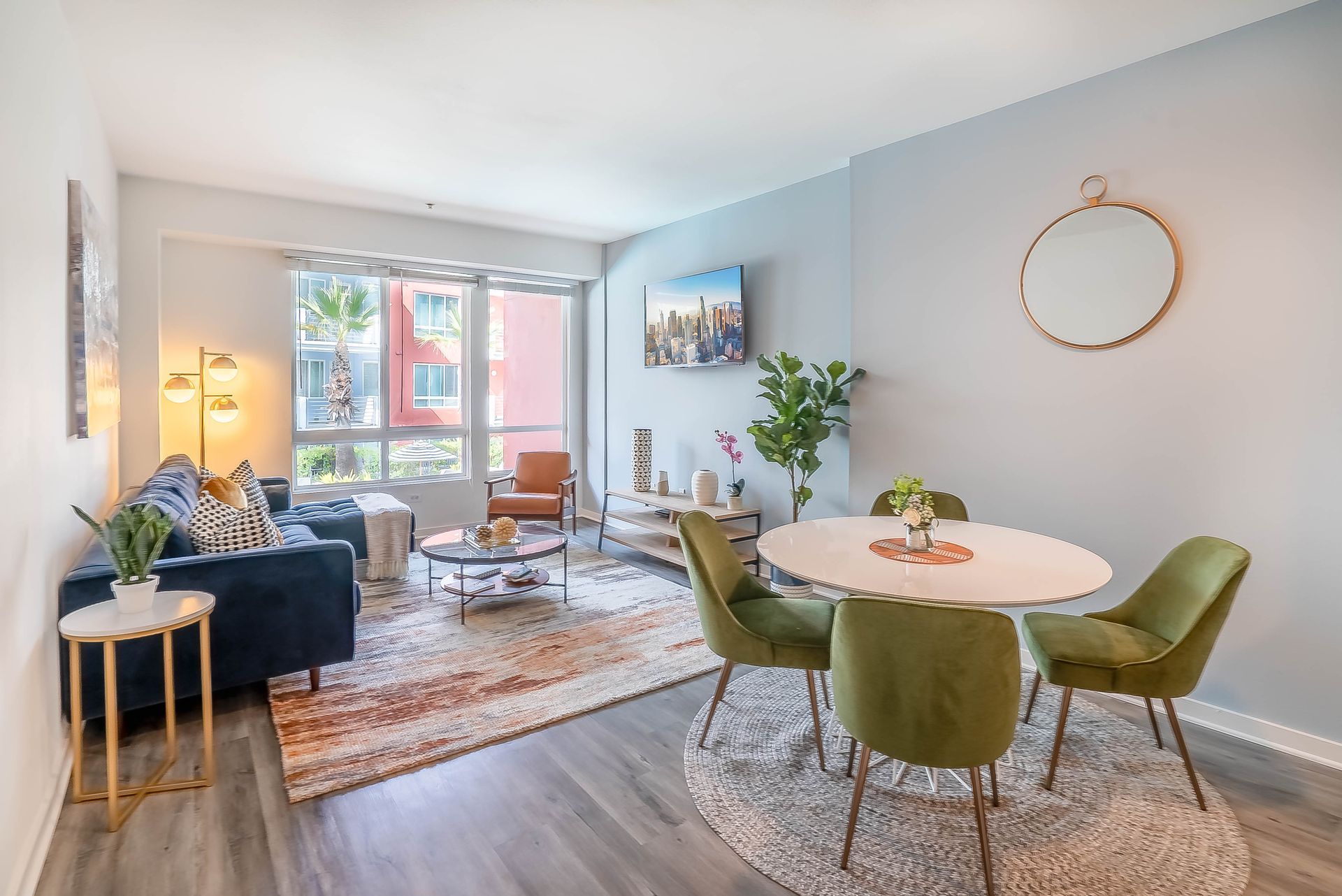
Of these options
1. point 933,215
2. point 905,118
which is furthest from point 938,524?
point 905,118

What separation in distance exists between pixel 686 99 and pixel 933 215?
4.84 ft

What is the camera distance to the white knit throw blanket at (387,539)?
4.59 metres

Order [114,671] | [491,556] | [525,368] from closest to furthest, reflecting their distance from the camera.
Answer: [114,671]
[491,556]
[525,368]

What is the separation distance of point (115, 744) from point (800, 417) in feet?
11.1

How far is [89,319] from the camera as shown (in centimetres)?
290

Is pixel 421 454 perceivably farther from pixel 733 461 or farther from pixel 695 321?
pixel 733 461

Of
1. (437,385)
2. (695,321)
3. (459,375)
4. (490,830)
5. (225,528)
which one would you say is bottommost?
(490,830)

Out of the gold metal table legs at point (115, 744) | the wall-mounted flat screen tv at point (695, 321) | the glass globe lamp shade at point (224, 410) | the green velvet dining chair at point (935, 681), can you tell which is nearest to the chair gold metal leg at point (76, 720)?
the gold metal table legs at point (115, 744)

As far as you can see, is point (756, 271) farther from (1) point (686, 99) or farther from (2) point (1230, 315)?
(2) point (1230, 315)

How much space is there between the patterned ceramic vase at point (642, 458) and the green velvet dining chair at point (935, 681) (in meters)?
3.67

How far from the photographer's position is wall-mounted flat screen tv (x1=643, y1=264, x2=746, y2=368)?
194 inches

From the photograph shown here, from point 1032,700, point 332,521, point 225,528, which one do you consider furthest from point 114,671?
point 1032,700

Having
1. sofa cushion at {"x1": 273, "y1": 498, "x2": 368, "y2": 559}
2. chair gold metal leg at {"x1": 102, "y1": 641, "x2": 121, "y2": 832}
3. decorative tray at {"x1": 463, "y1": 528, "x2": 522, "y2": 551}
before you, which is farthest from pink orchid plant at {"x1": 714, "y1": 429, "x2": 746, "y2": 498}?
chair gold metal leg at {"x1": 102, "y1": 641, "x2": 121, "y2": 832}

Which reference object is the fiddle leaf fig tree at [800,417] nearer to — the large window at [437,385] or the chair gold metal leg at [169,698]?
the chair gold metal leg at [169,698]
